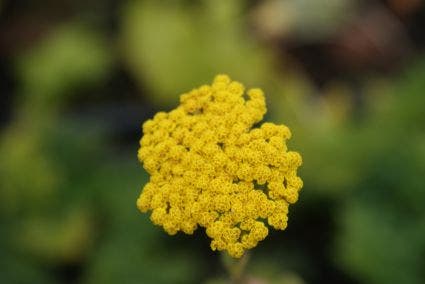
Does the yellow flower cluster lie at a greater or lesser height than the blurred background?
lesser

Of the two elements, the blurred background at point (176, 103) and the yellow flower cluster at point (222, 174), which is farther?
the blurred background at point (176, 103)

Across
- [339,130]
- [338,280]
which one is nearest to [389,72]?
[339,130]

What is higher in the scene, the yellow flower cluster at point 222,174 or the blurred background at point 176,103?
the blurred background at point 176,103

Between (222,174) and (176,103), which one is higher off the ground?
(176,103)

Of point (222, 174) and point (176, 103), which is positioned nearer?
point (222, 174)

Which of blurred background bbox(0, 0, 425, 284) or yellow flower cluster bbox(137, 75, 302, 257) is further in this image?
blurred background bbox(0, 0, 425, 284)
